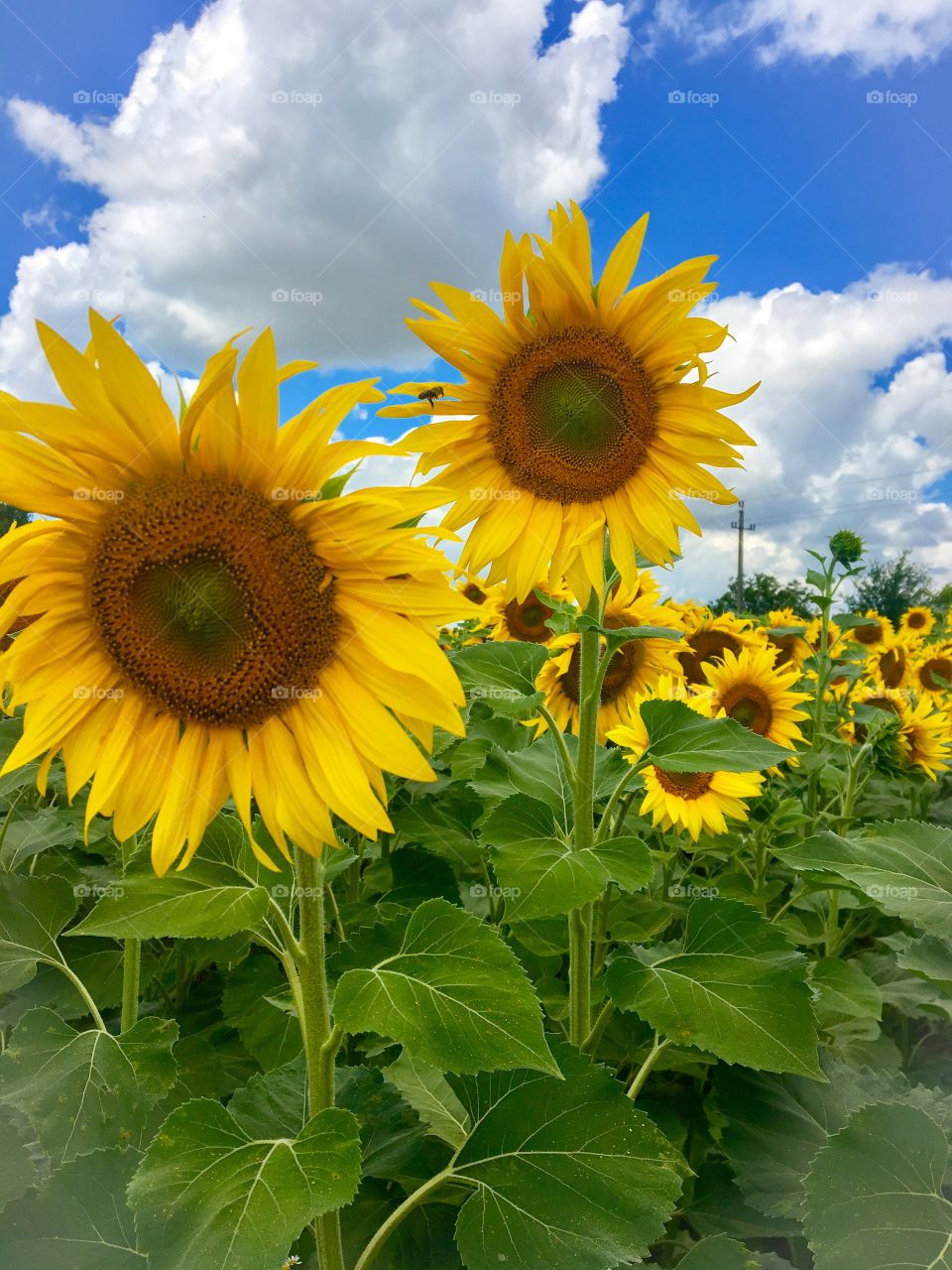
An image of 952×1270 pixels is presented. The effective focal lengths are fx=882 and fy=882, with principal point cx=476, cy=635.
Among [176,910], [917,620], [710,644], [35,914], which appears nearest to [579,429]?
[176,910]

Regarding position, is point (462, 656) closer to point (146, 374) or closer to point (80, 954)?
point (146, 374)

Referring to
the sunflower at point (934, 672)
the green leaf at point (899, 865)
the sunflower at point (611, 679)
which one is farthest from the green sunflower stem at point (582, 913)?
the sunflower at point (934, 672)

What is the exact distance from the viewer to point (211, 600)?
4.98 feet

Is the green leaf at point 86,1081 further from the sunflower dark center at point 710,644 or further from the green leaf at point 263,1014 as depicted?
the sunflower dark center at point 710,644

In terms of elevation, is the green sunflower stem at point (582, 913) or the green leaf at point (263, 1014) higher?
the green sunflower stem at point (582, 913)

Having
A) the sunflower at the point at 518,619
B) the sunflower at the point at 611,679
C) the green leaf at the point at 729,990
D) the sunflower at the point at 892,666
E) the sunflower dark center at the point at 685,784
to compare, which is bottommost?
the green leaf at the point at 729,990

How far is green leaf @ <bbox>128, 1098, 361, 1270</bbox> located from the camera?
1.27 metres

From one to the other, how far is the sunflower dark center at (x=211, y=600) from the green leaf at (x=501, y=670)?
0.79 m

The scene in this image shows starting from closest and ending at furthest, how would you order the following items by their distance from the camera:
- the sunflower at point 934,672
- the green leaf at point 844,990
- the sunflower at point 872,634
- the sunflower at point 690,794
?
the green leaf at point 844,990, the sunflower at point 690,794, the sunflower at point 934,672, the sunflower at point 872,634

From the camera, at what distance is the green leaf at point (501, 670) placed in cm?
231

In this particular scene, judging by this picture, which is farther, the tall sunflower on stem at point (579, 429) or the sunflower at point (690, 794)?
the sunflower at point (690, 794)

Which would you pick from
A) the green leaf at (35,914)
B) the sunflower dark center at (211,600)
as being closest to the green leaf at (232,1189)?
the sunflower dark center at (211,600)

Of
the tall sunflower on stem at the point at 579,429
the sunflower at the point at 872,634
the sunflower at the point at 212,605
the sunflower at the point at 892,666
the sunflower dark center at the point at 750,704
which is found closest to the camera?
the sunflower at the point at 212,605

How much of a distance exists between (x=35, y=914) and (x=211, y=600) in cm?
126
